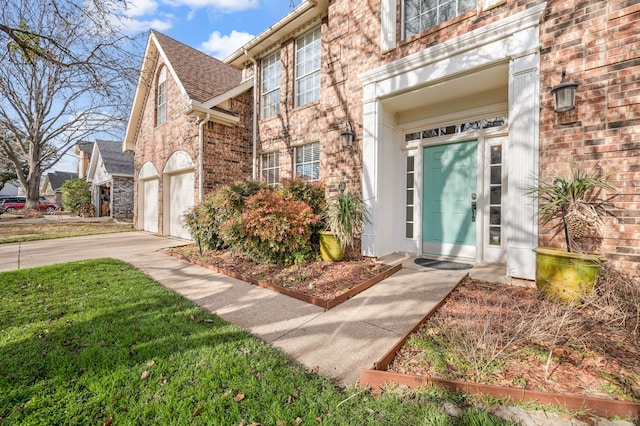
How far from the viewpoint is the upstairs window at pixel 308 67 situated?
7465mm

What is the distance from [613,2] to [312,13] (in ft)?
19.2

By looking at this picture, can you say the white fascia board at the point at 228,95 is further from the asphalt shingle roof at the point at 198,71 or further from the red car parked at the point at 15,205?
the red car parked at the point at 15,205

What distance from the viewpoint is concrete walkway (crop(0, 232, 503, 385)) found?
99.3 inches

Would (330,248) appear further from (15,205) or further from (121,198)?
(15,205)

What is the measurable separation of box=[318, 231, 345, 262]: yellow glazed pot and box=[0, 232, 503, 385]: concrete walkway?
1.12 m

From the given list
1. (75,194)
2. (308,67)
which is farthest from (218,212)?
(75,194)

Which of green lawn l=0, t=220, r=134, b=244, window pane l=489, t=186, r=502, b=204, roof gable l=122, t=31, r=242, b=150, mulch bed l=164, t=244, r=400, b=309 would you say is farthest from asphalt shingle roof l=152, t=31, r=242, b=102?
window pane l=489, t=186, r=502, b=204

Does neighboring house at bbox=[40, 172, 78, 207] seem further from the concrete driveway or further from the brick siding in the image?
the brick siding

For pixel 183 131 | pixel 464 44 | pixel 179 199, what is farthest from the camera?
pixel 179 199

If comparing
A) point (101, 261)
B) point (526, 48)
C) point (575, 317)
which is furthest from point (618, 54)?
point (101, 261)

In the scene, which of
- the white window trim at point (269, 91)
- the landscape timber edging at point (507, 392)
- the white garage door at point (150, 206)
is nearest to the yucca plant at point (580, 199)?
the landscape timber edging at point (507, 392)

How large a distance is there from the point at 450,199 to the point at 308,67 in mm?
5344

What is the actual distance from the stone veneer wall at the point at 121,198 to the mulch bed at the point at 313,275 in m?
16.5

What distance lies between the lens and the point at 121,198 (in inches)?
741
